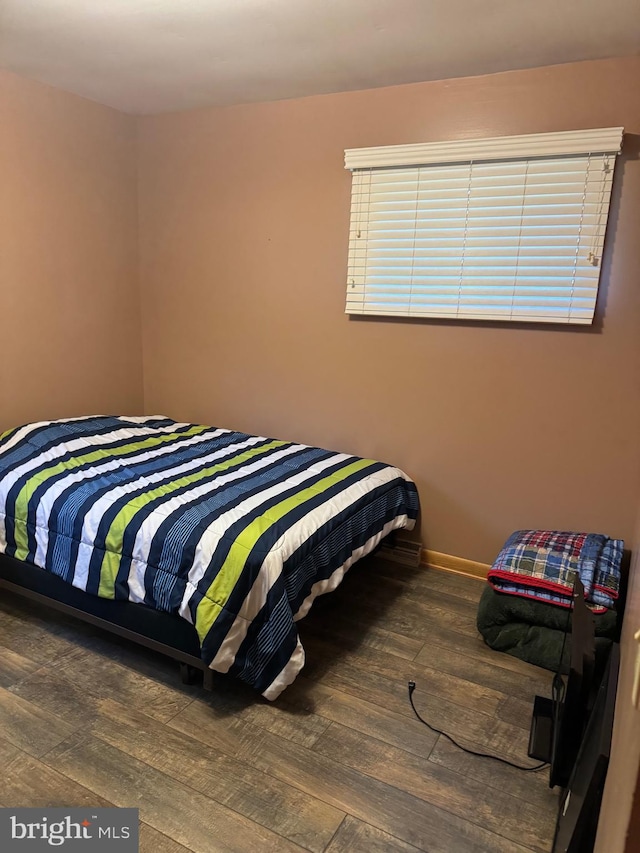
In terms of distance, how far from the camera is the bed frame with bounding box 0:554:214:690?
1.98 meters

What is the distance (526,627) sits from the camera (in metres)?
2.31

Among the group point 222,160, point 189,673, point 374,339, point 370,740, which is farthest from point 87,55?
point 370,740

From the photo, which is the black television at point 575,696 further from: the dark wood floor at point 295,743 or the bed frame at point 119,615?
the bed frame at point 119,615

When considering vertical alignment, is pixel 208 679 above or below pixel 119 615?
below

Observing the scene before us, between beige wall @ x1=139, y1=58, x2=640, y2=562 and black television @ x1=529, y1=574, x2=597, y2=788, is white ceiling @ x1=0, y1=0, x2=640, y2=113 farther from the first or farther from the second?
black television @ x1=529, y1=574, x2=597, y2=788

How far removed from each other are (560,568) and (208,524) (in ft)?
4.74

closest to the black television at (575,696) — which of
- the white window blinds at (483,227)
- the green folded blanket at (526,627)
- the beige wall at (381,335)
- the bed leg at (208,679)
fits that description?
the green folded blanket at (526,627)

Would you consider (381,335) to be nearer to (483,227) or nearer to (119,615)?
(483,227)

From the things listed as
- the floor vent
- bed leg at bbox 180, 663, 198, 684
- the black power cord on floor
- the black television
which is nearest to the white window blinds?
the floor vent

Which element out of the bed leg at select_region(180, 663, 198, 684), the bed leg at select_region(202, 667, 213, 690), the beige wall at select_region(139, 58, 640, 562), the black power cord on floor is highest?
the beige wall at select_region(139, 58, 640, 562)

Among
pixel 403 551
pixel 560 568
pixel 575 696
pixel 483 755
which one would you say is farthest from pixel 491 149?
pixel 483 755

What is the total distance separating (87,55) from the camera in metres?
2.57

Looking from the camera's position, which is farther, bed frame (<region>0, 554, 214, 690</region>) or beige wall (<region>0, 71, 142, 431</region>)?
beige wall (<region>0, 71, 142, 431</region>)

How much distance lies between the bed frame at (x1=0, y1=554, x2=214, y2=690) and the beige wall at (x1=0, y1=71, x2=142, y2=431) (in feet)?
3.49
